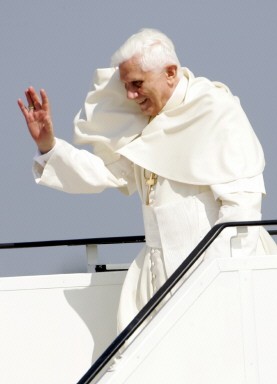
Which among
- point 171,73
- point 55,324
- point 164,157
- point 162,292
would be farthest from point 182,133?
point 55,324

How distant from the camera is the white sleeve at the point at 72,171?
6102 mm

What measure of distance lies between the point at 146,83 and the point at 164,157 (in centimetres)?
30

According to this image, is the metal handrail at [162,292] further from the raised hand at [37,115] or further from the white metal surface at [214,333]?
the raised hand at [37,115]

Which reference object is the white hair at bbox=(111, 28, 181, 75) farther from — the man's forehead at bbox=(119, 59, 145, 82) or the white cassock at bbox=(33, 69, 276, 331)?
the white cassock at bbox=(33, 69, 276, 331)

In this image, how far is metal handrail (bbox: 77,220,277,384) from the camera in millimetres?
5539

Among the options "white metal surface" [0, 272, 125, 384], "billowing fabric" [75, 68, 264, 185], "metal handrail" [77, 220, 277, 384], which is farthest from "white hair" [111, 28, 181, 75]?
"white metal surface" [0, 272, 125, 384]

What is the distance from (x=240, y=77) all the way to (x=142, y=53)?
3782 millimetres

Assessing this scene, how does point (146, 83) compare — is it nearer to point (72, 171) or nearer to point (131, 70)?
point (131, 70)

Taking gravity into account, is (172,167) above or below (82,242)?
above

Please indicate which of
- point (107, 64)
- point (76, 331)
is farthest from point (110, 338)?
point (107, 64)

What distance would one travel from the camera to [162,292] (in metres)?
5.59

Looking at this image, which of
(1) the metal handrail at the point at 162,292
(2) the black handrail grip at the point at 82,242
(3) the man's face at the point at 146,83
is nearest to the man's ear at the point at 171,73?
(3) the man's face at the point at 146,83

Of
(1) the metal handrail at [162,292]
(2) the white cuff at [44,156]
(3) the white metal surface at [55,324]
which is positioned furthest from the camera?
(3) the white metal surface at [55,324]

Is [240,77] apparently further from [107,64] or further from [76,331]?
[76,331]
